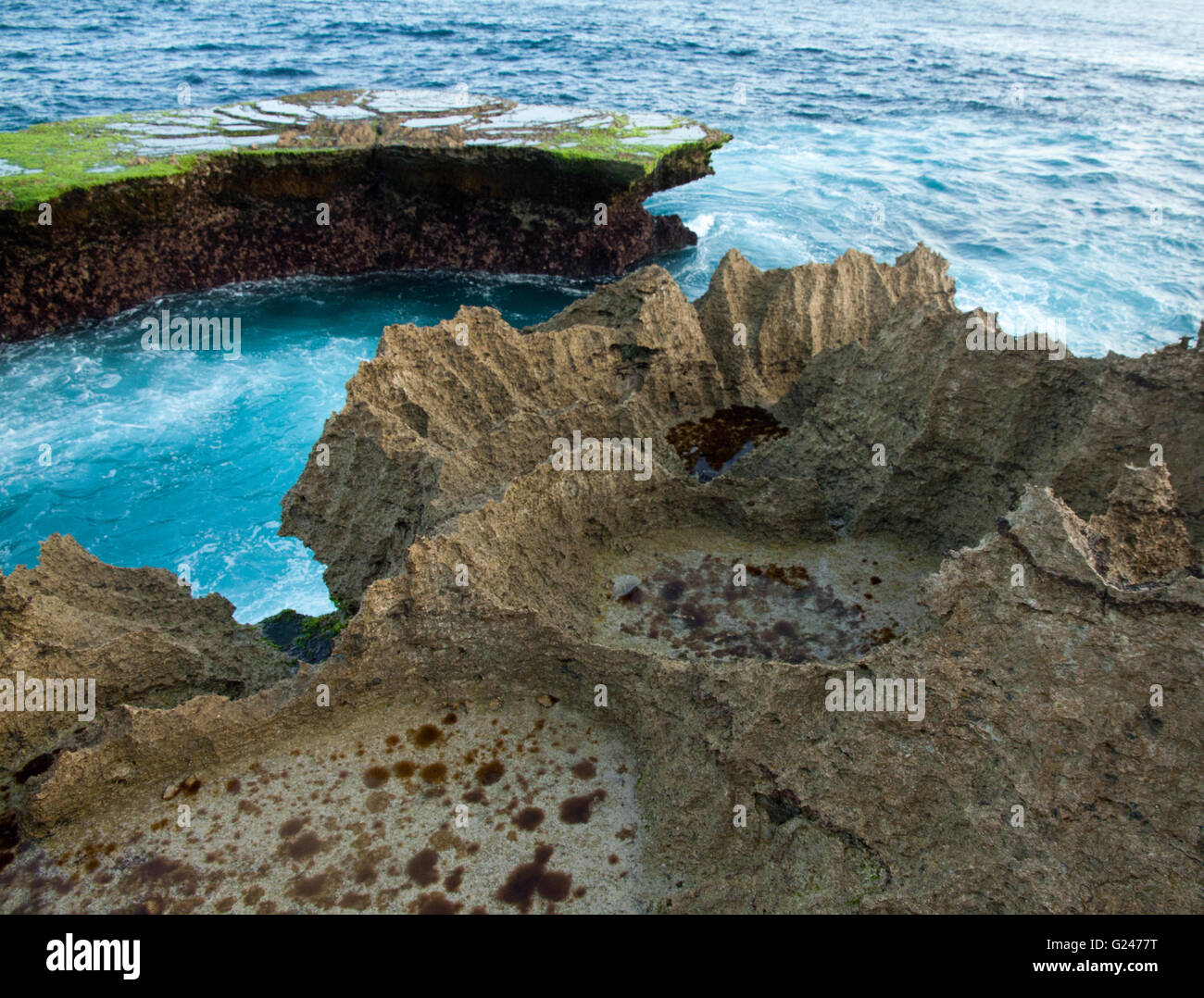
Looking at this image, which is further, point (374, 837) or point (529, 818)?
point (529, 818)

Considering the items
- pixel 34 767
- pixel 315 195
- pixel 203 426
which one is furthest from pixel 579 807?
pixel 315 195

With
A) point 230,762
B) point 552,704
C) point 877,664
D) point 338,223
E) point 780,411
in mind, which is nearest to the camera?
point 877,664

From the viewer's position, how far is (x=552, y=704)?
10297 mm

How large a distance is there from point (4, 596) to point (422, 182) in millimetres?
25659

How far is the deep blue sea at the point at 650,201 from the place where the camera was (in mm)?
24031

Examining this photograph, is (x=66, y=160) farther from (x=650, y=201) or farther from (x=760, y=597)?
(x=760, y=597)

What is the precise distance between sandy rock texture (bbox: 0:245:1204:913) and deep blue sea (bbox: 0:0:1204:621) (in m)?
9.87

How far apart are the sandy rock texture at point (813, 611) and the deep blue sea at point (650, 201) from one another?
9.87m

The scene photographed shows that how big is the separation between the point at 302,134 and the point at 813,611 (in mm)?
29527

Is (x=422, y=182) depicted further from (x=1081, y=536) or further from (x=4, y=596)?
(x=1081, y=536)

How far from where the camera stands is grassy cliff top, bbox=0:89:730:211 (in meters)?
28.1

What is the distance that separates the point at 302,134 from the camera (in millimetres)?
32031

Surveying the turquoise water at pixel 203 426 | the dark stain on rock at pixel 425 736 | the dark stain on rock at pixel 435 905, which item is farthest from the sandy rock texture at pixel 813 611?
the turquoise water at pixel 203 426
